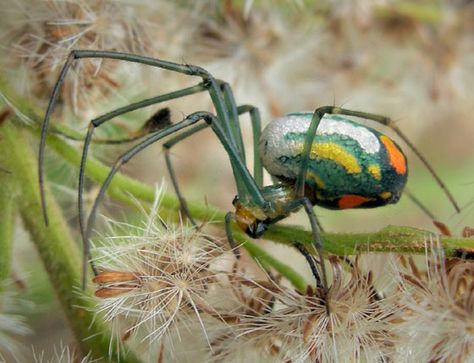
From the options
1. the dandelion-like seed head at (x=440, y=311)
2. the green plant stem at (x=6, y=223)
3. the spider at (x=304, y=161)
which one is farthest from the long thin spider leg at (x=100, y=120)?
the dandelion-like seed head at (x=440, y=311)

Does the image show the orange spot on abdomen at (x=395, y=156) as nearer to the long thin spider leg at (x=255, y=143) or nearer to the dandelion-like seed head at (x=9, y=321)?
the long thin spider leg at (x=255, y=143)

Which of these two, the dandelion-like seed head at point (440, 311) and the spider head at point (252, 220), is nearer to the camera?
the dandelion-like seed head at point (440, 311)

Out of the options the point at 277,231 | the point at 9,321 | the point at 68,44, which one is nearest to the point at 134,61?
the point at 68,44

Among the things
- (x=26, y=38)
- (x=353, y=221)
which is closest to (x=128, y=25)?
(x=26, y=38)

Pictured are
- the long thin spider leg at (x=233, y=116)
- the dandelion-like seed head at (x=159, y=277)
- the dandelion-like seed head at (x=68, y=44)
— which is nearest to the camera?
the dandelion-like seed head at (x=159, y=277)

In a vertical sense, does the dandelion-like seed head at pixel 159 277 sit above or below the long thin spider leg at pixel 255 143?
below

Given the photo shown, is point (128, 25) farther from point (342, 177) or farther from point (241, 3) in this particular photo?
point (342, 177)

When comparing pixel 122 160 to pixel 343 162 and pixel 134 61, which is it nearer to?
pixel 134 61

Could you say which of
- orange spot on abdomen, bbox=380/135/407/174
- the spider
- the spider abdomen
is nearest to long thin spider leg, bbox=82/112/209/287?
the spider
